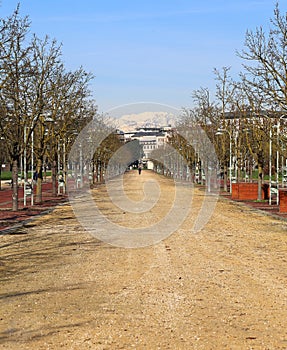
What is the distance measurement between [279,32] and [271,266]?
16277 millimetres

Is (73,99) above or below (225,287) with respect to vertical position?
Answer: above

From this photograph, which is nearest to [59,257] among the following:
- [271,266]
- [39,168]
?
[271,266]

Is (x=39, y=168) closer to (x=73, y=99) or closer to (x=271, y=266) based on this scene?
(x=73, y=99)

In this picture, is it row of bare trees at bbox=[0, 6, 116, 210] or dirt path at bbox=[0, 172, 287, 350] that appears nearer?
dirt path at bbox=[0, 172, 287, 350]

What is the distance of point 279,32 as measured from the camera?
27.8m

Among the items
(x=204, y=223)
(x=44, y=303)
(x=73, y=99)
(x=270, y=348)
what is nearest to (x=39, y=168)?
(x=73, y=99)

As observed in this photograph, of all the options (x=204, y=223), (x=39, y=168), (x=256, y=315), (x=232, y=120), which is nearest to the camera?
(x=256, y=315)

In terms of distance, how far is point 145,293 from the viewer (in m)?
10.9

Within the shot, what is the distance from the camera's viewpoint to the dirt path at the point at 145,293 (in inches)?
317

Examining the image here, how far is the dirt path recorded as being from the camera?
8.06 m

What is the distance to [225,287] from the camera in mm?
11453

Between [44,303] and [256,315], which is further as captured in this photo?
[44,303]

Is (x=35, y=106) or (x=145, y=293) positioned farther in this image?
(x=35, y=106)

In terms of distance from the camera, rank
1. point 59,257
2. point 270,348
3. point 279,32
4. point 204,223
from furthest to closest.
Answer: point 279,32
point 204,223
point 59,257
point 270,348
